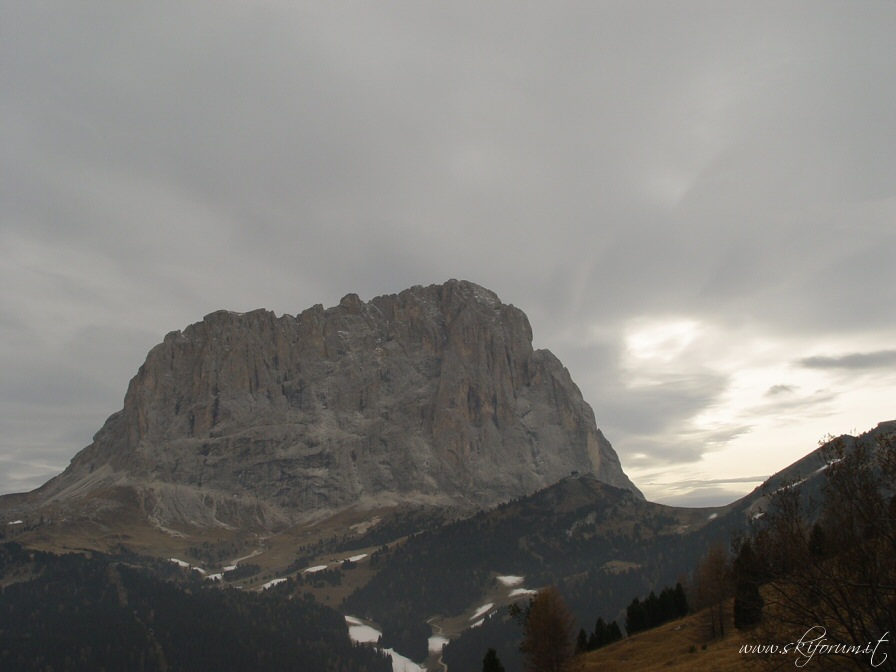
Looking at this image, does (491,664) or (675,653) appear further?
(491,664)

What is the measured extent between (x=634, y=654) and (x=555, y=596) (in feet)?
62.1

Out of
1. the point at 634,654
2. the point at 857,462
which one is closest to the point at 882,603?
the point at 857,462

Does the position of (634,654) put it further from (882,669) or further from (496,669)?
(882,669)

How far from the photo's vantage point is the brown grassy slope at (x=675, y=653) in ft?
141

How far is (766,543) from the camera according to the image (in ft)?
90.9

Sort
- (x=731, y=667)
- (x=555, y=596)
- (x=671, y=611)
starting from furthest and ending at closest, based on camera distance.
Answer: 1. (x=671, y=611)
2. (x=555, y=596)
3. (x=731, y=667)

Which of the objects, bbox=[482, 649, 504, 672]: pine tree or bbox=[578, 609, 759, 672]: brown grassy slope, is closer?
bbox=[578, 609, 759, 672]: brown grassy slope

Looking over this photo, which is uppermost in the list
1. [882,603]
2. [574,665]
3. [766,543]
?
[766,543]

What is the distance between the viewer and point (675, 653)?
179 ft

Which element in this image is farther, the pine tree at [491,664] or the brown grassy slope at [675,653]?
the pine tree at [491,664]

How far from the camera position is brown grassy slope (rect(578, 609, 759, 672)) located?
141 feet

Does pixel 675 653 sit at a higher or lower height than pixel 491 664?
higher

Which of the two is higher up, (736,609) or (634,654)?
(736,609)

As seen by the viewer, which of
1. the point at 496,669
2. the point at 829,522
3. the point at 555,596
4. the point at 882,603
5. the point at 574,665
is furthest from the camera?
the point at 555,596
